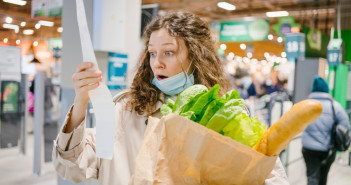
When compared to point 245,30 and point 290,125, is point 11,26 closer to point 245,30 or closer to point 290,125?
point 290,125

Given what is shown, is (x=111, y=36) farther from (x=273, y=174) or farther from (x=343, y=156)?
(x=343, y=156)

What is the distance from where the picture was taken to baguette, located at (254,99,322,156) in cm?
72

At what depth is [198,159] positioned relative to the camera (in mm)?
803

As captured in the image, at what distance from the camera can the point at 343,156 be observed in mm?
8406

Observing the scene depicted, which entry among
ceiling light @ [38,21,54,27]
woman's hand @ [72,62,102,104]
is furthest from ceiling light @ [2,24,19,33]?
woman's hand @ [72,62,102,104]

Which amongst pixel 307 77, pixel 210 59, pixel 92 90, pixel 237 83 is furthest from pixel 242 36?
pixel 92 90

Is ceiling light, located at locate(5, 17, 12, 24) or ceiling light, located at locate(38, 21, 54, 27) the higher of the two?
ceiling light, located at locate(38, 21, 54, 27)

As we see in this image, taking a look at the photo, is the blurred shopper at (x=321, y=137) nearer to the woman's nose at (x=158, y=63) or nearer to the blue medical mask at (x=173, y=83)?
the blue medical mask at (x=173, y=83)

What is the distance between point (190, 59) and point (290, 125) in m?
0.81

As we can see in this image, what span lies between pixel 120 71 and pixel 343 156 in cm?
730

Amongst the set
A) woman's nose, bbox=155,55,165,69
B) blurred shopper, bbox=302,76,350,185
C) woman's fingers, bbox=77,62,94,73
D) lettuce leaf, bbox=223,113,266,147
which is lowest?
blurred shopper, bbox=302,76,350,185

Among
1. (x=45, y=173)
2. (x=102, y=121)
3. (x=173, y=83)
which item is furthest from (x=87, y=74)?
(x=45, y=173)

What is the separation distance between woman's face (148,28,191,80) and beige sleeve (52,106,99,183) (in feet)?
1.30

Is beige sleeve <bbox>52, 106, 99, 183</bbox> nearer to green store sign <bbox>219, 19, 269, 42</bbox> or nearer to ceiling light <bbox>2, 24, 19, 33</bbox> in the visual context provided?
ceiling light <bbox>2, 24, 19, 33</bbox>
